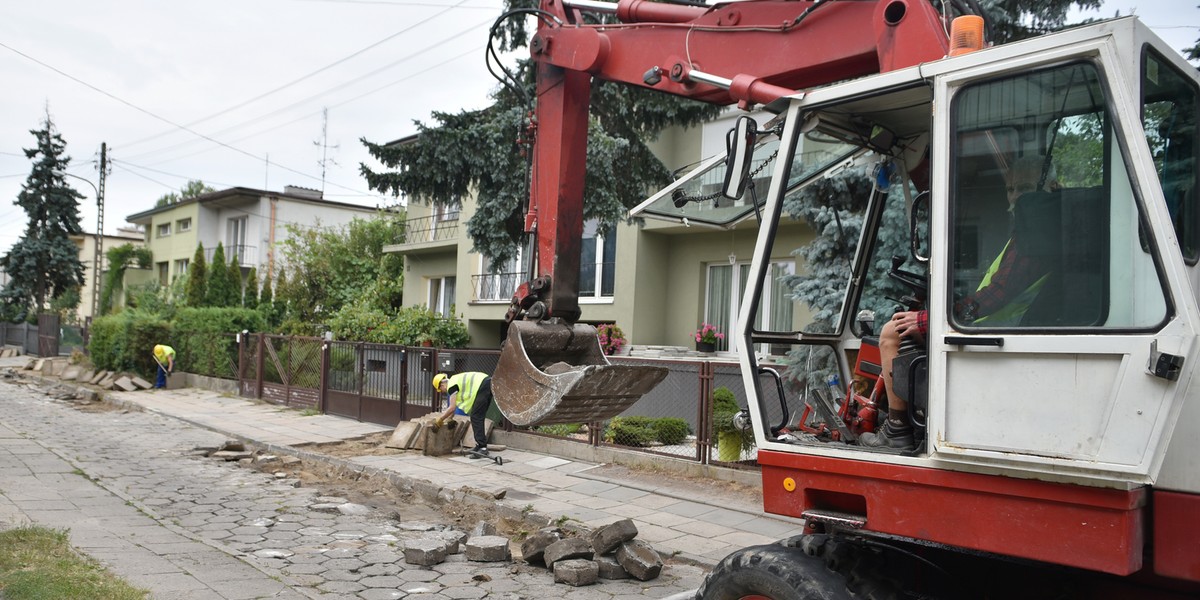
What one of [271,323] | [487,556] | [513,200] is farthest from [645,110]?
[271,323]

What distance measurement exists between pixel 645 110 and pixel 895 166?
25.8ft

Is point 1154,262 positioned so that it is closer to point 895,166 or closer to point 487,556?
point 895,166

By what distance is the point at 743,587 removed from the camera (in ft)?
11.5

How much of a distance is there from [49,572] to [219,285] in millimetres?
31357

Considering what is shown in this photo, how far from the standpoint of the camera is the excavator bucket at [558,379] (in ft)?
15.7

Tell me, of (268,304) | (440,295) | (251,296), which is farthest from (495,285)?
(251,296)

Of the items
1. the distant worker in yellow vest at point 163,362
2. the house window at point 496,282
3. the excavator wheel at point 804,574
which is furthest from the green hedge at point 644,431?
the distant worker in yellow vest at point 163,362

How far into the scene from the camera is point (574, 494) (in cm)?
937

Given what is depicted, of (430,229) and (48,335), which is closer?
(430,229)

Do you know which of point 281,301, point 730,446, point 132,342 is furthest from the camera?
point 281,301

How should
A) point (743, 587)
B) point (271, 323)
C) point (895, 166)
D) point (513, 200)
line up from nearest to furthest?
point (743, 587) → point (895, 166) → point (513, 200) → point (271, 323)

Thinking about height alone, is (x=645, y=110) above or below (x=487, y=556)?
above

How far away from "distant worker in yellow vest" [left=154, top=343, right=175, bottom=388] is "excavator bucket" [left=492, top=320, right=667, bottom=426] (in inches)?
782

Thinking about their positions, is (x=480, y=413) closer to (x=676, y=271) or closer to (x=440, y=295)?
(x=676, y=271)
